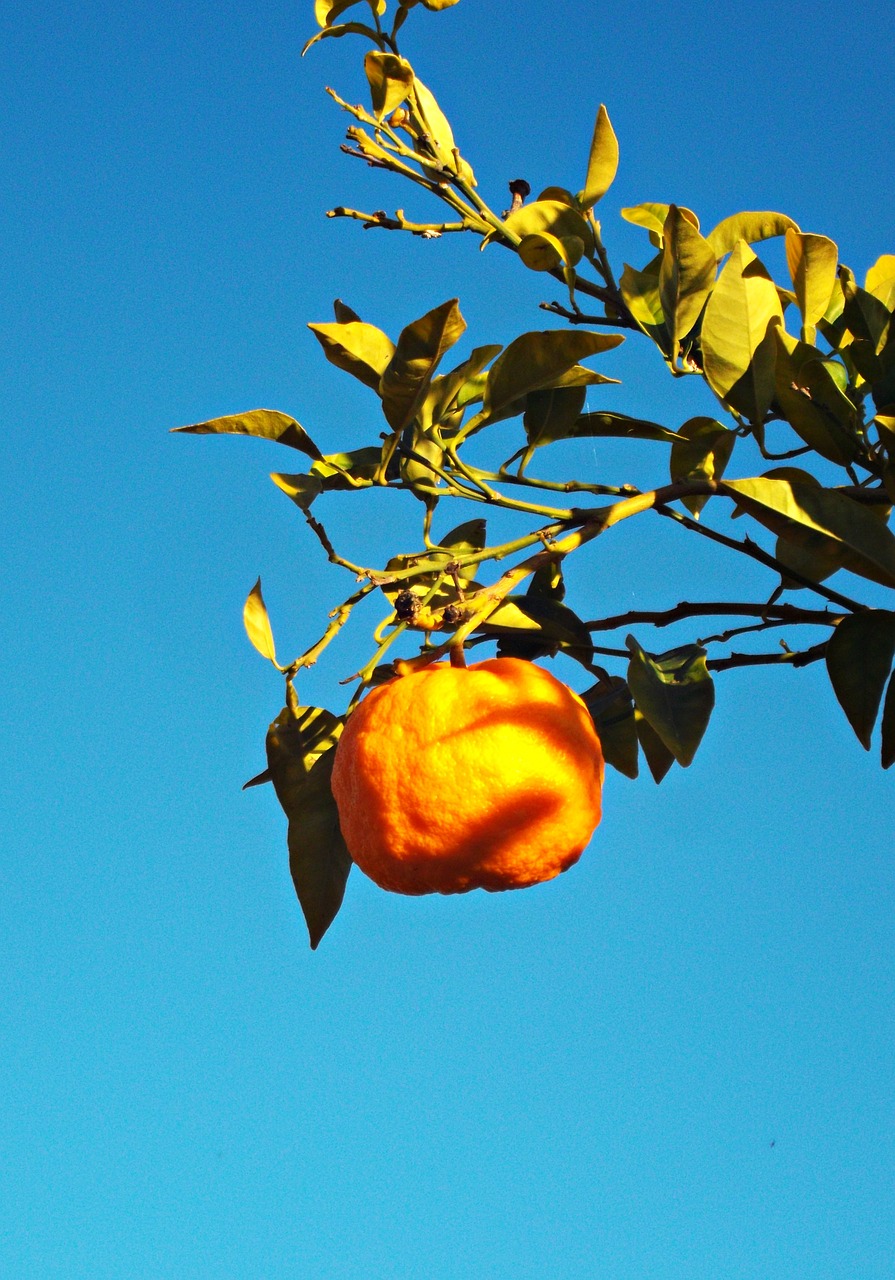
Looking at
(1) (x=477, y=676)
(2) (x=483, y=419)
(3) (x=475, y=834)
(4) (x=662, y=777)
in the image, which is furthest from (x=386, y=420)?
(4) (x=662, y=777)

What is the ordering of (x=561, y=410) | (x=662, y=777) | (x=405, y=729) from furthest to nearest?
(x=662, y=777), (x=561, y=410), (x=405, y=729)

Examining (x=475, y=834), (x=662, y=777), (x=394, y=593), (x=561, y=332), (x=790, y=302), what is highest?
(x=790, y=302)

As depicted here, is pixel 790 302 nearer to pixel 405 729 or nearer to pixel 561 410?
pixel 561 410

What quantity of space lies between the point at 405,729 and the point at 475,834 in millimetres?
104

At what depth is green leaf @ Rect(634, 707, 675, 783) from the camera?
4.49ft

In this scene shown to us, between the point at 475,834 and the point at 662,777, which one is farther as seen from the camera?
the point at 662,777

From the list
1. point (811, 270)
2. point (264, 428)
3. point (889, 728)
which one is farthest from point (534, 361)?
point (889, 728)

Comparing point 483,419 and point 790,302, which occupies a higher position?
point 790,302

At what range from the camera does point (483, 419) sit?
1229 mm

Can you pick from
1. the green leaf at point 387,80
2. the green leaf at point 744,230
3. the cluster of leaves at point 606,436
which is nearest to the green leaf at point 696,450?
the cluster of leaves at point 606,436

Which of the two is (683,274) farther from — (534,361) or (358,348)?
(358,348)

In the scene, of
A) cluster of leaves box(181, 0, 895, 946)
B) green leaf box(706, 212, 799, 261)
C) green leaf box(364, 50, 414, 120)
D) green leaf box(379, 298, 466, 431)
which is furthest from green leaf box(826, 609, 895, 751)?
green leaf box(364, 50, 414, 120)

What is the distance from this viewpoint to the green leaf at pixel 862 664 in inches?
45.4

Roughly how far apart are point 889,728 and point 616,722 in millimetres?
295
